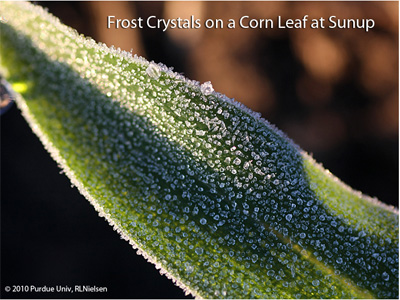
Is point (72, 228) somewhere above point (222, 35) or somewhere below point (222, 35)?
below

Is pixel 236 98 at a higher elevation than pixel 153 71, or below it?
higher

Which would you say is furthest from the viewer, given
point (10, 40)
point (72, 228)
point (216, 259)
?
point (72, 228)

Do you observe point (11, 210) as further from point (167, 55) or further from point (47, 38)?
point (47, 38)

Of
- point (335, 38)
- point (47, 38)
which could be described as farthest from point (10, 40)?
point (335, 38)

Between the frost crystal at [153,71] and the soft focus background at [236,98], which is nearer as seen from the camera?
the frost crystal at [153,71]

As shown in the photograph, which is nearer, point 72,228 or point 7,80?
point 7,80

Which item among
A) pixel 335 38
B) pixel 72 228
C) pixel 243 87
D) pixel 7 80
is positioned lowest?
pixel 7 80

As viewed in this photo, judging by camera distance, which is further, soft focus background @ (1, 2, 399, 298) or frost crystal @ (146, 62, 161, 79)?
soft focus background @ (1, 2, 399, 298)

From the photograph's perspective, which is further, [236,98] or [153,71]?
[236,98]
